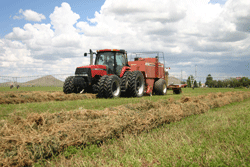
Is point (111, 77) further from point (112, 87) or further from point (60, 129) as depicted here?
point (60, 129)

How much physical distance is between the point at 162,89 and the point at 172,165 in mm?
12970

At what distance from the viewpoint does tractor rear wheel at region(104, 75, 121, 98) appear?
36.9ft

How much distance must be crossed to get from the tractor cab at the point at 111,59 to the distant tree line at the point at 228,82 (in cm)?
3253

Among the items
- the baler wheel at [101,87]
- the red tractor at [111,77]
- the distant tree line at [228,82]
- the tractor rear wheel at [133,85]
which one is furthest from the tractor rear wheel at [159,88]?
the distant tree line at [228,82]

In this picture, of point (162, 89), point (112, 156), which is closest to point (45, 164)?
point (112, 156)

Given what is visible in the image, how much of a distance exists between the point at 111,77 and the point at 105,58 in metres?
1.94

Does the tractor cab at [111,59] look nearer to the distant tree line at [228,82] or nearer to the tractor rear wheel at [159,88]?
the tractor rear wheel at [159,88]

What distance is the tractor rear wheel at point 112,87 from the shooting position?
1125 centimetres

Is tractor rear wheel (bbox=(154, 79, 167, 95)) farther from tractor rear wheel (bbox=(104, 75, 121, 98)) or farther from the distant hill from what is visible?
the distant hill

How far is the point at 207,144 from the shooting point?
12.5ft

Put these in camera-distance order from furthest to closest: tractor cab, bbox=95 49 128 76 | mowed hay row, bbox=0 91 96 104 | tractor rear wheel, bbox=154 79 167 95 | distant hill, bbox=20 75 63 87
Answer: distant hill, bbox=20 75 63 87 → tractor rear wheel, bbox=154 79 167 95 → tractor cab, bbox=95 49 128 76 → mowed hay row, bbox=0 91 96 104

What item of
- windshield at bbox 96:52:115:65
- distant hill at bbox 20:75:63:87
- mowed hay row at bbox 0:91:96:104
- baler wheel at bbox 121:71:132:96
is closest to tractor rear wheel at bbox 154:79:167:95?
baler wheel at bbox 121:71:132:96

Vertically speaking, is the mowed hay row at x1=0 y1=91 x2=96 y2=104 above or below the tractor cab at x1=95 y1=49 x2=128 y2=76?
below

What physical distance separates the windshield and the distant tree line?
32995 mm
